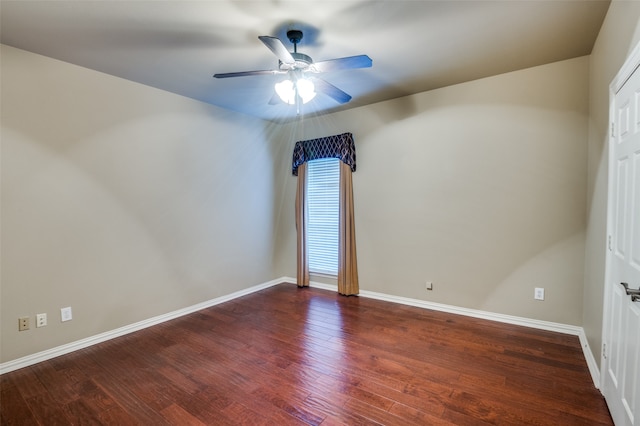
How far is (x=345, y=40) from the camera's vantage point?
2521mm

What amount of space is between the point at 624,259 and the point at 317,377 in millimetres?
2161

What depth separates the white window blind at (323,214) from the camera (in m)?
4.65

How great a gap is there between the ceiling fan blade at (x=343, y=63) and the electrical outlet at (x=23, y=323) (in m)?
3.22

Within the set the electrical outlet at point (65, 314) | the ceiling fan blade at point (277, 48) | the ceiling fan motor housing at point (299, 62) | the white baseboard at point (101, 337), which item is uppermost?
the ceiling fan motor housing at point (299, 62)

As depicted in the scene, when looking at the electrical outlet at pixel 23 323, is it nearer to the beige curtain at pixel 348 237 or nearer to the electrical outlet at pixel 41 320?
the electrical outlet at pixel 41 320

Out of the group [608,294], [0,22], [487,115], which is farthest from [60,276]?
[487,115]

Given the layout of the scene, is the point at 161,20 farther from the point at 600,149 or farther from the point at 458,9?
the point at 600,149

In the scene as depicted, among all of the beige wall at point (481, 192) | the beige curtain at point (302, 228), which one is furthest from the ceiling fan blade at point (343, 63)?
the beige curtain at point (302, 228)

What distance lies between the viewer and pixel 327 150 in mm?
4551

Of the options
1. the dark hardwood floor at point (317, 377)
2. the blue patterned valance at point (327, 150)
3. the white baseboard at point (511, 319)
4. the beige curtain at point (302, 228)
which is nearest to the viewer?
the dark hardwood floor at point (317, 377)

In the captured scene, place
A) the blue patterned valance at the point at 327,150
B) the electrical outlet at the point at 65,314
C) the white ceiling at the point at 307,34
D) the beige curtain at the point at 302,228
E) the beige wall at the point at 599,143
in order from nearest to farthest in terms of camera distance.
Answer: the beige wall at the point at 599,143 < the white ceiling at the point at 307,34 < the electrical outlet at the point at 65,314 < the blue patterned valance at the point at 327,150 < the beige curtain at the point at 302,228

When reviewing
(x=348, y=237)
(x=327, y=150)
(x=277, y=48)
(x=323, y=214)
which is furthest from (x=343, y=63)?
(x=323, y=214)

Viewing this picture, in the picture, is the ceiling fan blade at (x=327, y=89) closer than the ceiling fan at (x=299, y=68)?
No

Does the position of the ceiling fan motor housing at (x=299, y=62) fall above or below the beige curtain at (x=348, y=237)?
above
